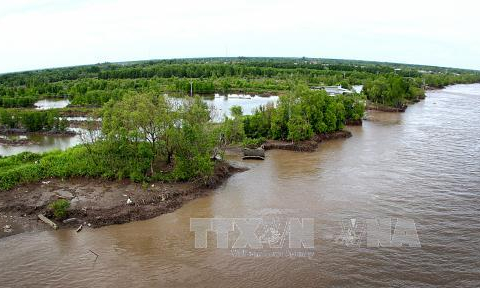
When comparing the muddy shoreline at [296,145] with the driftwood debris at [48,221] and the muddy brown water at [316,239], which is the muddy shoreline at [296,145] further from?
the driftwood debris at [48,221]

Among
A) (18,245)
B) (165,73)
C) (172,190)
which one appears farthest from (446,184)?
(165,73)

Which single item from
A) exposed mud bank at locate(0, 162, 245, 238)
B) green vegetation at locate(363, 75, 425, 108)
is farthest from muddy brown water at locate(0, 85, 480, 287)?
green vegetation at locate(363, 75, 425, 108)

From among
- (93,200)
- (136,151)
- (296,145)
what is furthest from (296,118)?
(93,200)

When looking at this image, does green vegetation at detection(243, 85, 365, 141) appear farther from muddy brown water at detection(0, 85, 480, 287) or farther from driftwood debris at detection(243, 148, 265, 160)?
muddy brown water at detection(0, 85, 480, 287)

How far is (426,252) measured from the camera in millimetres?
15898

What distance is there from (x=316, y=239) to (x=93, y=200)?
36.8 ft

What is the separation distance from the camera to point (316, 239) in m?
16.8

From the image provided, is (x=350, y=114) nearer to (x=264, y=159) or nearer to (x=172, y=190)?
(x=264, y=159)

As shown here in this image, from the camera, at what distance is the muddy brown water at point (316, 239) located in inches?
561

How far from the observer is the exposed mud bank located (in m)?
18.4

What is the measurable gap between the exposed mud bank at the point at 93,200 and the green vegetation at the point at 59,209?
0.82 ft

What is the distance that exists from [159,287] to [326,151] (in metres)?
21.4

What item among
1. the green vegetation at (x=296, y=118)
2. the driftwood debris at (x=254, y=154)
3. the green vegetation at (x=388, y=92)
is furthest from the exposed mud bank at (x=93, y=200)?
the green vegetation at (x=388, y=92)

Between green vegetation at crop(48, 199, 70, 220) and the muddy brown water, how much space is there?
1.14m
